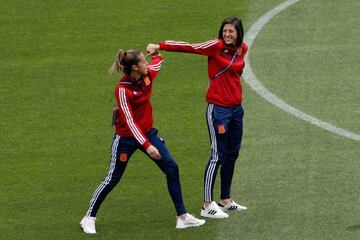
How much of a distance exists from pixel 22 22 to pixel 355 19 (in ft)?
19.0

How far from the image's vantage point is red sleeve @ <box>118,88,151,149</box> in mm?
13359

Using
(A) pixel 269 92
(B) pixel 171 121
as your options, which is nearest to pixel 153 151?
(B) pixel 171 121

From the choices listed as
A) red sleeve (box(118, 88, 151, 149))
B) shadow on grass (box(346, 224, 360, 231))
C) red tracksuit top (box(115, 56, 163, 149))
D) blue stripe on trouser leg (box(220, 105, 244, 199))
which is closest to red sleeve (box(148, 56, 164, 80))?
red tracksuit top (box(115, 56, 163, 149))

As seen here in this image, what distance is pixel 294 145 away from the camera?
16172mm

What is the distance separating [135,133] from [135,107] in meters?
0.40

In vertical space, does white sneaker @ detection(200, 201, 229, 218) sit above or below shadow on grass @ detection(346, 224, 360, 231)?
above

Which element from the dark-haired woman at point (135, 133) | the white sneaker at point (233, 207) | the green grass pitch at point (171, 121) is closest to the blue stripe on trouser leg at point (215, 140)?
the white sneaker at point (233, 207)

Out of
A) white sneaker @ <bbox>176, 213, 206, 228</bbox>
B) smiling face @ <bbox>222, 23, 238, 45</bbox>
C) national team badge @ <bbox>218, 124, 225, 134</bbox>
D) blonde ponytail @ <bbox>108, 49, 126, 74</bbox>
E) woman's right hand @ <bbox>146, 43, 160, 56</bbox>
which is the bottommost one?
white sneaker @ <bbox>176, 213, 206, 228</bbox>

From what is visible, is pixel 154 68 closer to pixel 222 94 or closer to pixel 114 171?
pixel 222 94

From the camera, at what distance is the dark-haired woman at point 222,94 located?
13906mm

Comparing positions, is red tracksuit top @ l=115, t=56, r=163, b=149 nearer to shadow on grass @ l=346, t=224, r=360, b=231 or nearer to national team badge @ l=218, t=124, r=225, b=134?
national team badge @ l=218, t=124, r=225, b=134

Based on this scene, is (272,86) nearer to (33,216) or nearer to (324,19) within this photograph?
(324,19)

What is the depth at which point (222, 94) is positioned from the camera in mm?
14109

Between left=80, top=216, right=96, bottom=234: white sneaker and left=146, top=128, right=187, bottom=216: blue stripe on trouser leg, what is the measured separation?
3.26ft
